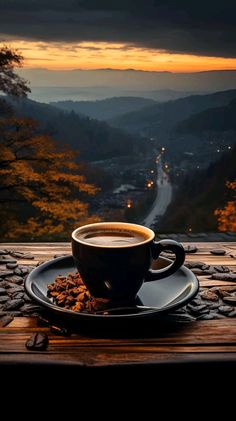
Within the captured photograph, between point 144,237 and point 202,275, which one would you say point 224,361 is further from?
point 202,275

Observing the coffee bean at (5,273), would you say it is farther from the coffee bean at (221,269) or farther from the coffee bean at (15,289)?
the coffee bean at (221,269)

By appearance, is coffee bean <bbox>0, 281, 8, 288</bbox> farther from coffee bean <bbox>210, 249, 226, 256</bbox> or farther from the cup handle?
coffee bean <bbox>210, 249, 226, 256</bbox>

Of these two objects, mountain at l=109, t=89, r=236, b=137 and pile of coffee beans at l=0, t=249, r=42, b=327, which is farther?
mountain at l=109, t=89, r=236, b=137

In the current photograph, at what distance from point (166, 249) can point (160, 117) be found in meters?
54.3

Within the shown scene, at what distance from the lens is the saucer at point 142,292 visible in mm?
1359

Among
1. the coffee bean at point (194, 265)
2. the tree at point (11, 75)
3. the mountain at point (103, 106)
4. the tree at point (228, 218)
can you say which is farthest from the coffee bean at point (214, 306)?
the mountain at point (103, 106)

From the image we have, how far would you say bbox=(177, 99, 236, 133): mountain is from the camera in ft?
151

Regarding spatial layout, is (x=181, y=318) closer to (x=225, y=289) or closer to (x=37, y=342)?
(x=225, y=289)

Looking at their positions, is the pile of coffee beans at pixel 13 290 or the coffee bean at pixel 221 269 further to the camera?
the coffee bean at pixel 221 269

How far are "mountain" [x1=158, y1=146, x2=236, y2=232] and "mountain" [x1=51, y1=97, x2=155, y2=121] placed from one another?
17.7 meters

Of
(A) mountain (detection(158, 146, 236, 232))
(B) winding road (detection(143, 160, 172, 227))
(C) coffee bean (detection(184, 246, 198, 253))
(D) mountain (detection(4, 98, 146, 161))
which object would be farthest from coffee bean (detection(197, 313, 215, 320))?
(D) mountain (detection(4, 98, 146, 161))

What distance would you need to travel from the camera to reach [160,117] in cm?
5441

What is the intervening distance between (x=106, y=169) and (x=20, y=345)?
116ft

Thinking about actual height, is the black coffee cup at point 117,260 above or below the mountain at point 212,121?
below
